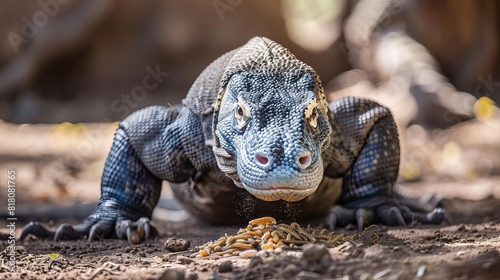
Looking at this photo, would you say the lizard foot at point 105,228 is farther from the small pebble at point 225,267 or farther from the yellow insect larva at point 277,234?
the small pebble at point 225,267

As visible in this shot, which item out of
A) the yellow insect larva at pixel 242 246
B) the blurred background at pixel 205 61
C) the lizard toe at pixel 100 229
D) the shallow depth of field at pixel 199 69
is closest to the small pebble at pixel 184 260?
the yellow insect larva at pixel 242 246

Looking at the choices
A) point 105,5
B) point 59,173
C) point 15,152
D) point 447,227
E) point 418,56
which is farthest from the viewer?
point 105,5

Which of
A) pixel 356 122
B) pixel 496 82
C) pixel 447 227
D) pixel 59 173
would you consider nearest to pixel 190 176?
pixel 356 122

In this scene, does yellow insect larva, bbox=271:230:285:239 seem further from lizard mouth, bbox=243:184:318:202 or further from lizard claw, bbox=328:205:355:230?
lizard claw, bbox=328:205:355:230

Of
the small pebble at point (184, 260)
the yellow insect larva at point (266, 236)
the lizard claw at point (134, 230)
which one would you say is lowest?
the small pebble at point (184, 260)

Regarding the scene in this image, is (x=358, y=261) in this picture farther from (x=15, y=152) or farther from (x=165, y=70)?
(x=165, y=70)

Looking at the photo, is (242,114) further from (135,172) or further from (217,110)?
(135,172)

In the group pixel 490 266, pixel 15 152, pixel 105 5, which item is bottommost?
pixel 490 266
